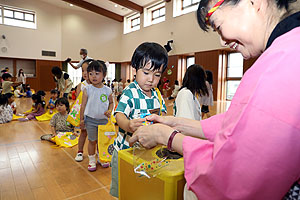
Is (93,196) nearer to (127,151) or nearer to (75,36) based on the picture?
(127,151)

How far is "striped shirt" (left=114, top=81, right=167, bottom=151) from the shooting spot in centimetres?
132

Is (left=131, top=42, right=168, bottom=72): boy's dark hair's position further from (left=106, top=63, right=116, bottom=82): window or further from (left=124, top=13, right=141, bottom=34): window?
(left=106, top=63, right=116, bottom=82): window

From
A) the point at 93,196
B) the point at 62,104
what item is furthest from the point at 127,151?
the point at 62,104

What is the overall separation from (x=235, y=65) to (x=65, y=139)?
9608mm

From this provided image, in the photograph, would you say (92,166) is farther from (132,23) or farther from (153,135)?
(132,23)

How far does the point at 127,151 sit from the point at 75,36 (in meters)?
16.8

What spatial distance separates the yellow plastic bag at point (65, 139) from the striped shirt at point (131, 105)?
7.53 ft

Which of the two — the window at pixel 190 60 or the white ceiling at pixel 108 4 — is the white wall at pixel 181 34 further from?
the white ceiling at pixel 108 4

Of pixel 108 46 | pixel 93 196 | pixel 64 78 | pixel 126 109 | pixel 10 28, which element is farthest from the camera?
pixel 108 46

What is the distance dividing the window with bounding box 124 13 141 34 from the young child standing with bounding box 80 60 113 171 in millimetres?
14113

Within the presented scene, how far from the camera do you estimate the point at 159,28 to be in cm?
1357

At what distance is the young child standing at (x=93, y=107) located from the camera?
2.53 m

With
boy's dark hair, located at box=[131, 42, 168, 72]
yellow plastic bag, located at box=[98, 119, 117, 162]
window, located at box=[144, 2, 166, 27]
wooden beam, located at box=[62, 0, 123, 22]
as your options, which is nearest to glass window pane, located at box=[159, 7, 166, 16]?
window, located at box=[144, 2, 166, 27]

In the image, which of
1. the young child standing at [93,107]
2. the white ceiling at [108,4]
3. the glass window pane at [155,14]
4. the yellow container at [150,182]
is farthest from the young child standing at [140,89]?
the glass window pane at [155,14]
